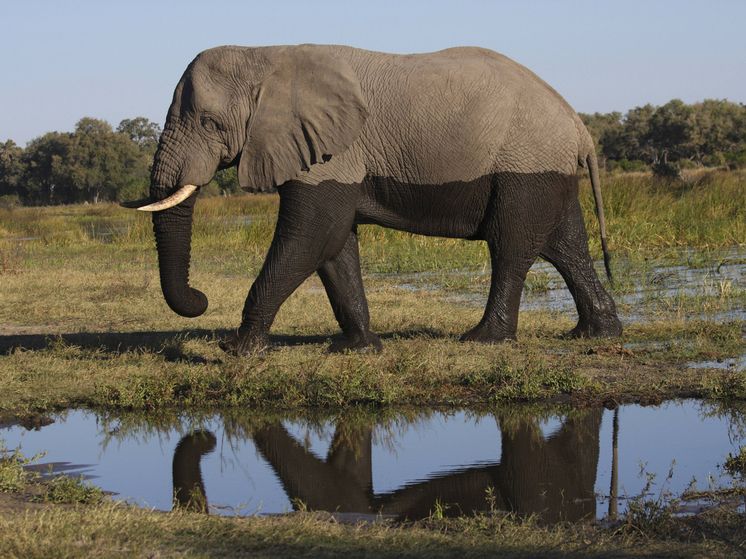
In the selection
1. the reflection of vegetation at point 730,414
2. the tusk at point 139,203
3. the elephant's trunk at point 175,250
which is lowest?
the reflection of vegetation at point 730,414

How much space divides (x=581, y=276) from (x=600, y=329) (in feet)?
1.58

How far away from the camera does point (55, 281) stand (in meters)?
11.5

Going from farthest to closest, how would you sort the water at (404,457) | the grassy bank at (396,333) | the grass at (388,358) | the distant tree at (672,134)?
1. the distant tree at (672,134)
2. the grassy bank at (396,333)
3. the water at (404,457)
4. the grass at (388,358)

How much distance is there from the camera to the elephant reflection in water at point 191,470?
12.5 ft

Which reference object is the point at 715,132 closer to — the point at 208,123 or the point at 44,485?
the point at 208,123

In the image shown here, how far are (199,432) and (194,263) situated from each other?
1003cm

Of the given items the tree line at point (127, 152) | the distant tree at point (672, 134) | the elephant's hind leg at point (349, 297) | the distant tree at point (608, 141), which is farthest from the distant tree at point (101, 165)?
the elephant's hind leg at point (349, 297)

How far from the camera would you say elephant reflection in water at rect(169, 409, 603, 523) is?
376 cm

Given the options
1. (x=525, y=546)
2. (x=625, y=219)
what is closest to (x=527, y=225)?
(x=525, y=546)

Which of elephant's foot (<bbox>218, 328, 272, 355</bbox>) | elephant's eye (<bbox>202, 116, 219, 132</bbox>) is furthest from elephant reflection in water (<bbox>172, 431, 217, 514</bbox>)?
elephant's eye (<bbox>202, 116, 219, 132</bbox>)

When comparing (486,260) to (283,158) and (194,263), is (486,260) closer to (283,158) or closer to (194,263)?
(194,263)

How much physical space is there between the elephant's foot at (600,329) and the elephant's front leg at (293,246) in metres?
2.39

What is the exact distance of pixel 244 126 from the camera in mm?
6371

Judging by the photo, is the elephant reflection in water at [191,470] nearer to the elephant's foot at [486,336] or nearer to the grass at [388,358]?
the grass at [388,358]
